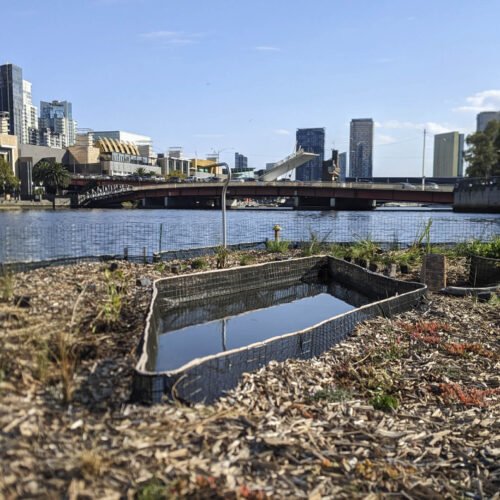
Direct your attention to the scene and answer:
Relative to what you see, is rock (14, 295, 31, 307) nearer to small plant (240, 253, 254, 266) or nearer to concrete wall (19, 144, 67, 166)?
small plant (240, 253, 254, 266)

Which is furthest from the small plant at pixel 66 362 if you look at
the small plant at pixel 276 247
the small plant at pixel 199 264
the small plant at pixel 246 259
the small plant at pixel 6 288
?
the small plant at pixel 276 247

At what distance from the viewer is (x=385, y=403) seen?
18.3ft

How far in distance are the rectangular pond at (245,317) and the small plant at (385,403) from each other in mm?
1386

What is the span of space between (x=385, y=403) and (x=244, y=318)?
5833mm

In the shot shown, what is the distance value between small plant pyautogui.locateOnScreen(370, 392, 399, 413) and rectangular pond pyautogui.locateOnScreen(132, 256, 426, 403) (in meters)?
1.39

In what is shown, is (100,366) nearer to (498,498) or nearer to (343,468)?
(343,468)

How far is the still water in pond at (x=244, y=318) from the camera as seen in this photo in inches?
346

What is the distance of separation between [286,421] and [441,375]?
2681 mm

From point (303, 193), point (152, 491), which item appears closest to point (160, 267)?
point (152, 491)

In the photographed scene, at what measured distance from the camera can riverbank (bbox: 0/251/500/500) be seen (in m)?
3.62

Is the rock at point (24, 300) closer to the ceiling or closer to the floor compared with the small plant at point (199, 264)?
closer to the ceiling

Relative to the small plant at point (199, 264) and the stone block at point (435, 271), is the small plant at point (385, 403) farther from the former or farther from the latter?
the small plant at point (199, 264)

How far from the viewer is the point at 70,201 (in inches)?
3068

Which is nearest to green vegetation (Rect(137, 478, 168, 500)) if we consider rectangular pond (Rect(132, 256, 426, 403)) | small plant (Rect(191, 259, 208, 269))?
rectangular pond (Rect(132, 256, 426, 403))
